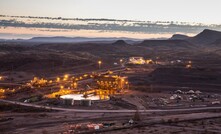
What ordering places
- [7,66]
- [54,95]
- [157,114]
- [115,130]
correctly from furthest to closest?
[7,66]
[54,95]
[157,114]
[115,130]

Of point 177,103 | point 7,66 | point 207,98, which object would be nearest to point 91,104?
point 177,103

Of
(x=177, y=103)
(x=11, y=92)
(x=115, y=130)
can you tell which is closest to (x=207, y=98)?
(x=177, y=103)

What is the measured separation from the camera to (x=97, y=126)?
155 ft

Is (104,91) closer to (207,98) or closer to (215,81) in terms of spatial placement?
(207,98)

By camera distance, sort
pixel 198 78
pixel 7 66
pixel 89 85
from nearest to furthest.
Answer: pixel 89 85 → pixel 198 78 → pixel 7 66

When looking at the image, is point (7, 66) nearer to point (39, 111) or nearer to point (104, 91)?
point (104, 91)

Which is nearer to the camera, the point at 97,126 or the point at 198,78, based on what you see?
the point at 97,126

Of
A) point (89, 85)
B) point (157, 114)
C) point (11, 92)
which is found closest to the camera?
point (157, 114)

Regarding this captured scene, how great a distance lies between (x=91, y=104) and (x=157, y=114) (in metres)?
13.0

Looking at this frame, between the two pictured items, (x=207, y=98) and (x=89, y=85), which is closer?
(x=207, y=98)

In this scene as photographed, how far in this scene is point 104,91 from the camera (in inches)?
3063

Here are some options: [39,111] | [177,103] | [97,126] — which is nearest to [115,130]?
[97,126]

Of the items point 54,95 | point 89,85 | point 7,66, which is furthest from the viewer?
point 7,66

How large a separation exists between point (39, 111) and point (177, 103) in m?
24.6
